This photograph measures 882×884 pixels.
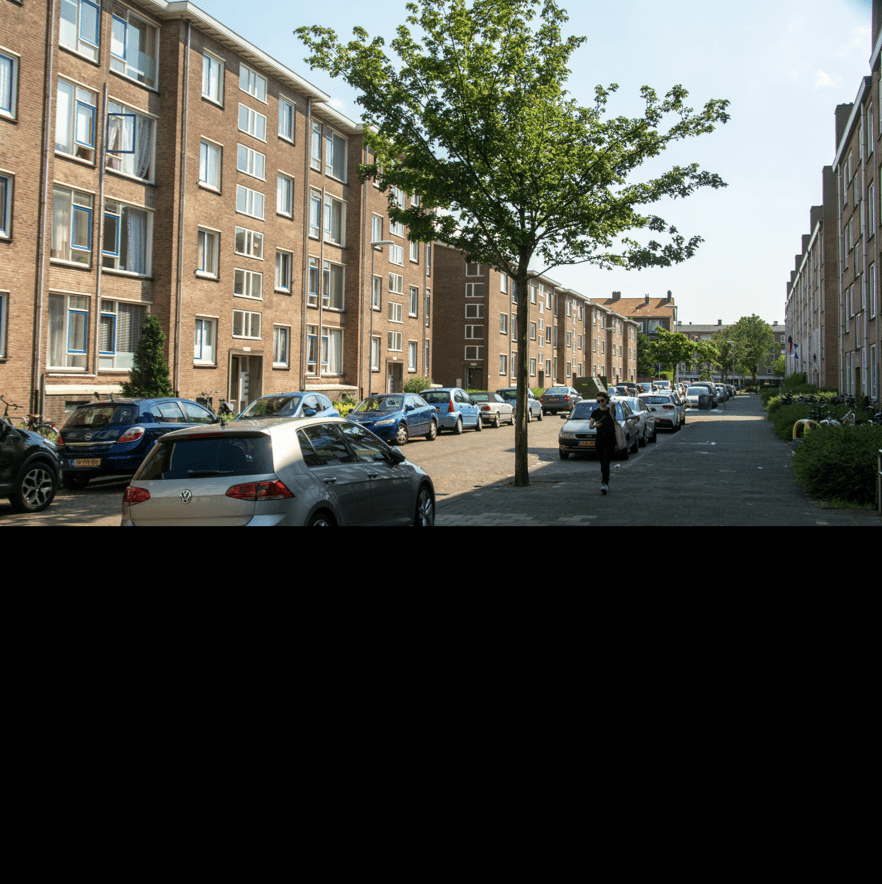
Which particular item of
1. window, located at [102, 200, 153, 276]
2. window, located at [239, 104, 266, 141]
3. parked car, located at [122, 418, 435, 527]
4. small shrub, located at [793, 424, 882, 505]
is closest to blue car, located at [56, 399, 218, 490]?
parked car, located at [122, 418, 435, 527]

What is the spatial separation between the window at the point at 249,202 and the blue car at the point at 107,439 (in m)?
20.1

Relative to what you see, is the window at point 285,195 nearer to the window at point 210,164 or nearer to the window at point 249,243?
the window at point 249,243

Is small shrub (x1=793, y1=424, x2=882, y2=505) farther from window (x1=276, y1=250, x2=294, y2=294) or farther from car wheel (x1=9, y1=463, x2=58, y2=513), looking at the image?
window (x1=276, y1=250, x2=294, y2=294)

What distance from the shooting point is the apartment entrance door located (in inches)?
1287

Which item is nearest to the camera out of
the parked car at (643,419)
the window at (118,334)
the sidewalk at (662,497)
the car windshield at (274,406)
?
the sidewalk at (662,497)

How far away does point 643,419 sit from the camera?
938 inches

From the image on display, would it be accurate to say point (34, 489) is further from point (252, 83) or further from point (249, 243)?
point (252, 83)

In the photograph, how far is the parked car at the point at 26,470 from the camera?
11.0 m

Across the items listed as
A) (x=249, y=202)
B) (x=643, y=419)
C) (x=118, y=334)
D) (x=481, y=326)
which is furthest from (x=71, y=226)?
(x=481, y=326)

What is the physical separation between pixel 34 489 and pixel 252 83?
85.8ft

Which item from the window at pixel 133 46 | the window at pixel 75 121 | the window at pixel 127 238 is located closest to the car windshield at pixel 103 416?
the window at pixel 75 121
